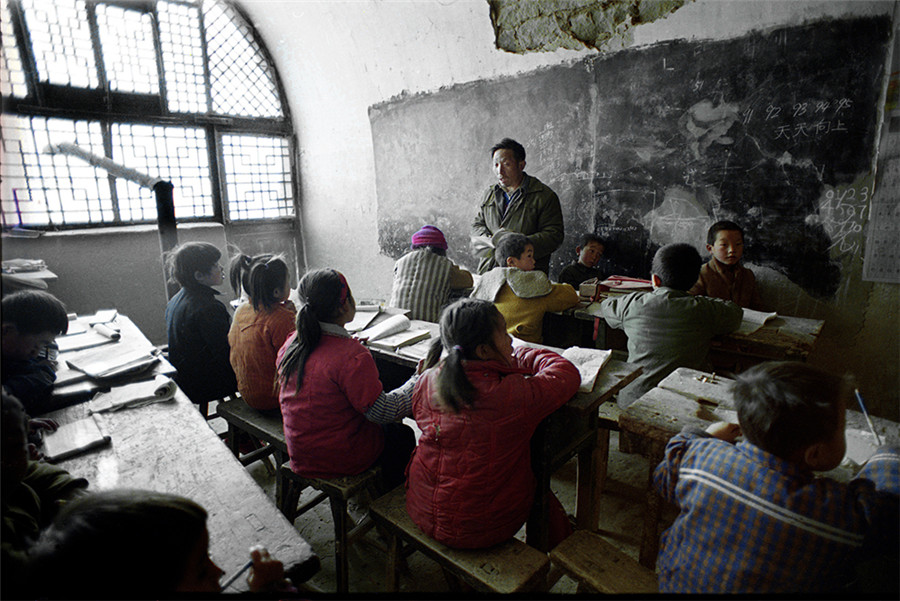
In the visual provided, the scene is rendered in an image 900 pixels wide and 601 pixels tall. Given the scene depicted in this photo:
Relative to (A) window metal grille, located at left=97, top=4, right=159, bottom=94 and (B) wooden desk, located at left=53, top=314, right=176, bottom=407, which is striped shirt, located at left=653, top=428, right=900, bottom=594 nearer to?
(B) wooden desk, located at left=53, top=314, right=176, bottom=407

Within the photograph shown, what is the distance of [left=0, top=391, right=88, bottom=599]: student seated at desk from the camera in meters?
0.62

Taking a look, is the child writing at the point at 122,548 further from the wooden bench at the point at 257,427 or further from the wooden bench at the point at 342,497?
the wooden bench at the point at 257,427

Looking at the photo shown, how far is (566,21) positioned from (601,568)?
359cm

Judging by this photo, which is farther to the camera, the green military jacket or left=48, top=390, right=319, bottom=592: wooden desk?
the green military jacket

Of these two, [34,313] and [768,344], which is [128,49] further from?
[768,344]

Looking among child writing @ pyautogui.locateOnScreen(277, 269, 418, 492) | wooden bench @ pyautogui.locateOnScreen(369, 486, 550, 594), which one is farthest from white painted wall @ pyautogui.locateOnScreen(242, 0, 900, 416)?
child writing @ pyautogui.locateOnScreen(277, 269, 418, 492)

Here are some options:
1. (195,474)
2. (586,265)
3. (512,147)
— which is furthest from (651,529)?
(512,147)

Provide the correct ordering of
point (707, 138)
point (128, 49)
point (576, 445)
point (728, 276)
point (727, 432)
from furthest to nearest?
point (128, 49)
point (707, 138)
point (728, 276)
point (576, 445)
point (727, 432)

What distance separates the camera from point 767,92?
9.00ft

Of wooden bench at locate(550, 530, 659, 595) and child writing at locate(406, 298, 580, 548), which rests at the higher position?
child writing at locate(406, 298, 580, 548)

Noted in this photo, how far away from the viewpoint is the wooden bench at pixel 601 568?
1.20 m

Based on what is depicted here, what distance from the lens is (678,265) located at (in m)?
2.05

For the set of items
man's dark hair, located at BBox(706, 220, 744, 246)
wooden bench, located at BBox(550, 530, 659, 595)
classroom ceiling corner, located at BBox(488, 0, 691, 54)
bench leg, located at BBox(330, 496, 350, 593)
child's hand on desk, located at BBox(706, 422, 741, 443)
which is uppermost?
classroom ceiling corner, located at BBox(488, 0, 691, 54)

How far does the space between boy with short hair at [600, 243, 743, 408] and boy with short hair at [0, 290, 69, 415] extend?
7.40 ft
